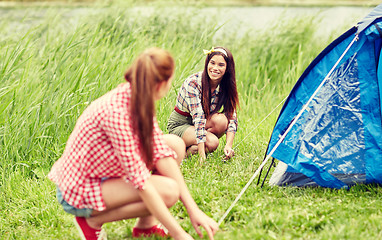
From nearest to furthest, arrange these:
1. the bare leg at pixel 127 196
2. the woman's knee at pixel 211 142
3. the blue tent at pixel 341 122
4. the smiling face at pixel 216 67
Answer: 1. the bare leg at pixel 127 196
2. the blue tent at pixel 341 122
3. the smiling face at pixel 216 67
4. the woman's knee at pixel 211 142

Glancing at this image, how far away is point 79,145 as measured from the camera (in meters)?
2.26

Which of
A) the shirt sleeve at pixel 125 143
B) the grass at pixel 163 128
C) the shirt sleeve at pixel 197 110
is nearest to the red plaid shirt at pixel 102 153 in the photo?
the shirt sleeve at pixel 125 143

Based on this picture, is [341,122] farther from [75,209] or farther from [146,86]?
[75,209]

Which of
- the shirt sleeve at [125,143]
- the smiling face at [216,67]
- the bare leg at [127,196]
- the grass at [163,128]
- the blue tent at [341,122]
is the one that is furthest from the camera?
the smiling face at [216,67]

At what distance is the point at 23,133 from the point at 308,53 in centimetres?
378

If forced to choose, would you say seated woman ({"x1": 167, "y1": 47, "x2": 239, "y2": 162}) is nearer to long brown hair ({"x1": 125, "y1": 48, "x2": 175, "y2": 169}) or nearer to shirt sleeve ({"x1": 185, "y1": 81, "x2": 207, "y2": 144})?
shirt sleeve ({"x1": 185, "y1": 81, "x2": 207, "y2": 144})

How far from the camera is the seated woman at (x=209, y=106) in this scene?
3635mm

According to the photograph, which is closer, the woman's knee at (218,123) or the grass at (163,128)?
the grass at (163,128)

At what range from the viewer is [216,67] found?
359 centimetres

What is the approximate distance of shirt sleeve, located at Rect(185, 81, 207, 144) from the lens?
3654 millimetres

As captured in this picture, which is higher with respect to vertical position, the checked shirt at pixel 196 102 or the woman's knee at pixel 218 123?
the checked shirt at pixel 196 102

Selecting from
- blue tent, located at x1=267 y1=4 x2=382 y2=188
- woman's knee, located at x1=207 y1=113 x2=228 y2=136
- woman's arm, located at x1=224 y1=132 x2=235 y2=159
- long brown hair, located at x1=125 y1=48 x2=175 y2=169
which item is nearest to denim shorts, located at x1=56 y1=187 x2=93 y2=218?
long brown hair, located at x1=125 y1=48 x2=175 y2=169

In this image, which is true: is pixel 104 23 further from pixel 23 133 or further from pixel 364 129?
pixel 364 129

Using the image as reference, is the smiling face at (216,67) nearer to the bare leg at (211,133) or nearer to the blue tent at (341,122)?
the bare leg at (211,133)
